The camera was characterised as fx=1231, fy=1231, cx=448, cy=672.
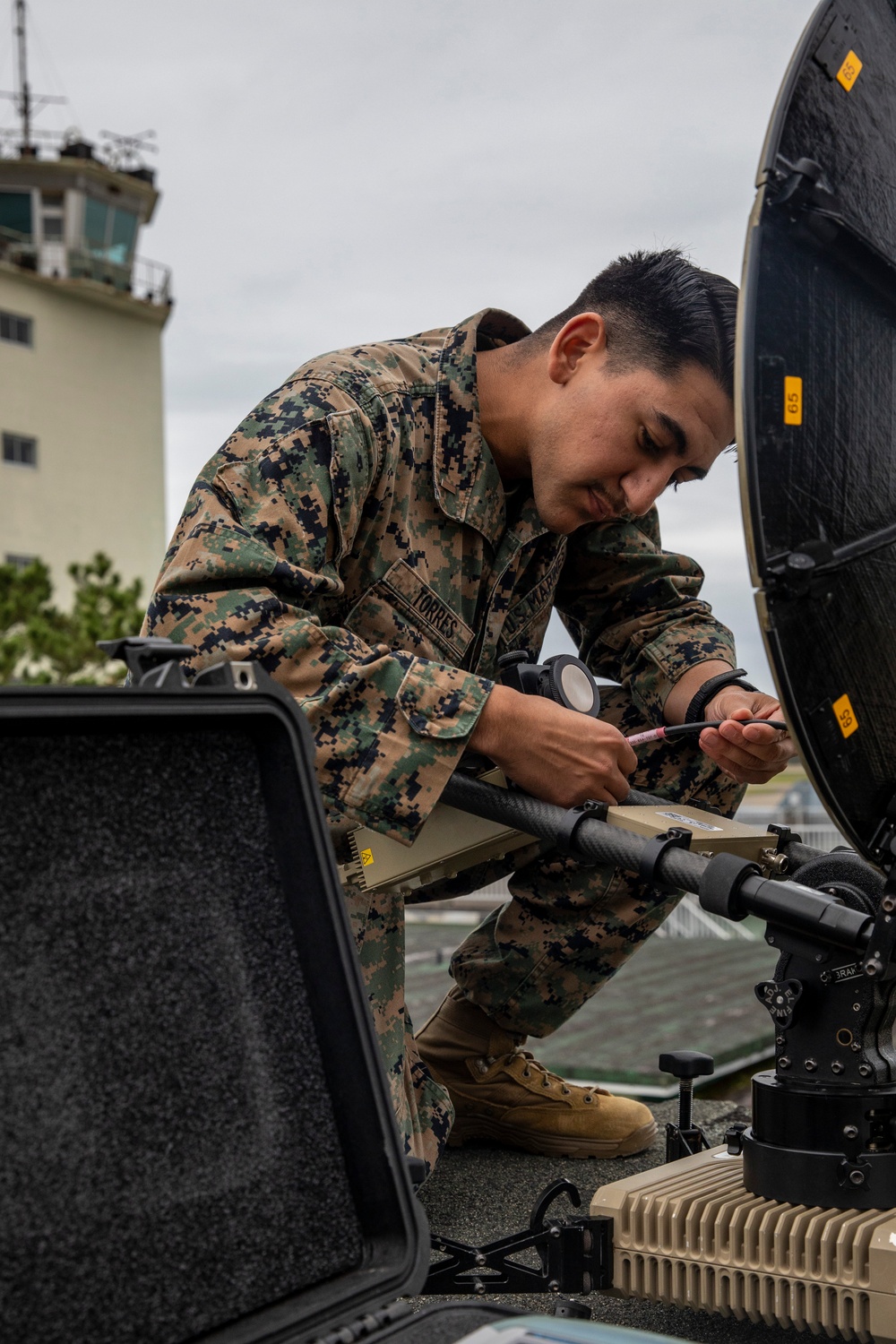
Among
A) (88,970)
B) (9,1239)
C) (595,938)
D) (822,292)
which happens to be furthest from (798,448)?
(595,938)

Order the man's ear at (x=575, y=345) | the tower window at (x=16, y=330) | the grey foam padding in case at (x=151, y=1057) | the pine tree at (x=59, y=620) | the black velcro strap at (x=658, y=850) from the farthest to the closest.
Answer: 1. the tower window at (x=16, y=330)
2. the pine tree at (x=59, y=620)
3. the man's ear at (x=575, y=345)
4. the black velcro strap at (x=658, y=850)
5. the grey foam padding in case at (x=151, y=1057)

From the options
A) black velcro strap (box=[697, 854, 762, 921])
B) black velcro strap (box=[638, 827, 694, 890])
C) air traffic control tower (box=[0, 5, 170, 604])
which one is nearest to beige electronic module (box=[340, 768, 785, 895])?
black velcro strap (box=[638, 827, 694, 890])

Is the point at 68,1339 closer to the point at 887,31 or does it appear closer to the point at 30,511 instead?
the point at 887,31

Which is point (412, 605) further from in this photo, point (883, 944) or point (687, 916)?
point (687, 916)

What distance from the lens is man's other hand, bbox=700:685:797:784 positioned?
1865 mm

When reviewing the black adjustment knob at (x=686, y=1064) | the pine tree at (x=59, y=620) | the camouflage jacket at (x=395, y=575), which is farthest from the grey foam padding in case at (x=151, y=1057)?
the pine tree at (x=59, y=620)

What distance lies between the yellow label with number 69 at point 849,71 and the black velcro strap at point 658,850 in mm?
845

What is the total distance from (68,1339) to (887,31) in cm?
155

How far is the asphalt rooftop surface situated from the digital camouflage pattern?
0.10 meters

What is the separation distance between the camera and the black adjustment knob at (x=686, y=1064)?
5.67 feet

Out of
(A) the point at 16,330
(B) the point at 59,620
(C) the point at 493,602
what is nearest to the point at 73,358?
(A) the point at 16,330

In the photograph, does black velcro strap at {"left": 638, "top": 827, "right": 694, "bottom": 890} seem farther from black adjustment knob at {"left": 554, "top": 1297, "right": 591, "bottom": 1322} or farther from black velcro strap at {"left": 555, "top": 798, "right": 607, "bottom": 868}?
black adjustment knob at {"left": 554, "top": 1297, "right": 591, "bottom": 1322}

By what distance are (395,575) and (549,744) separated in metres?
0.47

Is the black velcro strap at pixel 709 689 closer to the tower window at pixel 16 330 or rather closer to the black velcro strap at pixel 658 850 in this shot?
the black velcro strap at pixel 658 850
